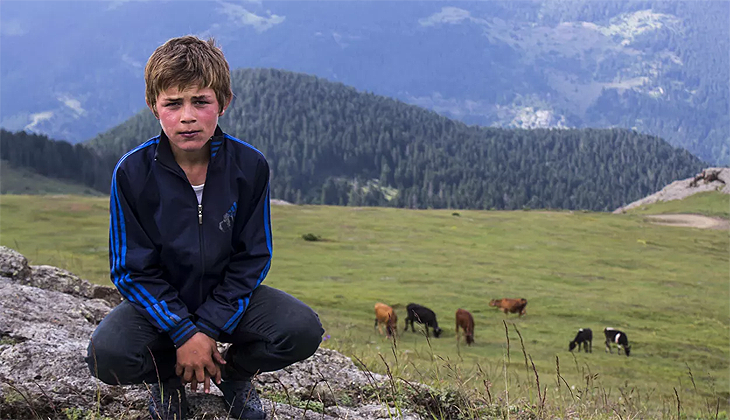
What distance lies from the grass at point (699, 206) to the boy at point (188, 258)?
91.8 m

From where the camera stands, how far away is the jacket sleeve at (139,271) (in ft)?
13.8

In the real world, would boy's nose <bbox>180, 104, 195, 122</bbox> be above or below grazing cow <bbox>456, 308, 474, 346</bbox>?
above

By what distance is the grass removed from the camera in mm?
88613

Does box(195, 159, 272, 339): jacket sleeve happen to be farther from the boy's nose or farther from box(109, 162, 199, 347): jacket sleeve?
the boy's nose

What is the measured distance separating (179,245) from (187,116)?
917 mm

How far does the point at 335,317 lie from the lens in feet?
73.8

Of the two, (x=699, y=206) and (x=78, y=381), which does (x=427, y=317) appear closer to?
(x=78, y=381)

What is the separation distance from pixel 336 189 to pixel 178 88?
633 feet

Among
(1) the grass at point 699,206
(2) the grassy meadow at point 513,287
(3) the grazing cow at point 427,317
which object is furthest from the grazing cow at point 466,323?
(1) the grass at point 699,206

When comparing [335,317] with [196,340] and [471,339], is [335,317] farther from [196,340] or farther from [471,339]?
[196,340]

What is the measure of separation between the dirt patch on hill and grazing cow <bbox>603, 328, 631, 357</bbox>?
5726 centimetres

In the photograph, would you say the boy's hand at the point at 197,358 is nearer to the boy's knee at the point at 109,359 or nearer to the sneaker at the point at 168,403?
the sneaker at the point at 168,403

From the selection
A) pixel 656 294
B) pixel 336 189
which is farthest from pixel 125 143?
pixel 656 294

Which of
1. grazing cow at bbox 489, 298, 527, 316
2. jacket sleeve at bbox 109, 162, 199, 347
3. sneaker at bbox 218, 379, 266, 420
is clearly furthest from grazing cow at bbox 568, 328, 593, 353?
jacket sleeve at bbox 109, 162, 199, 347
